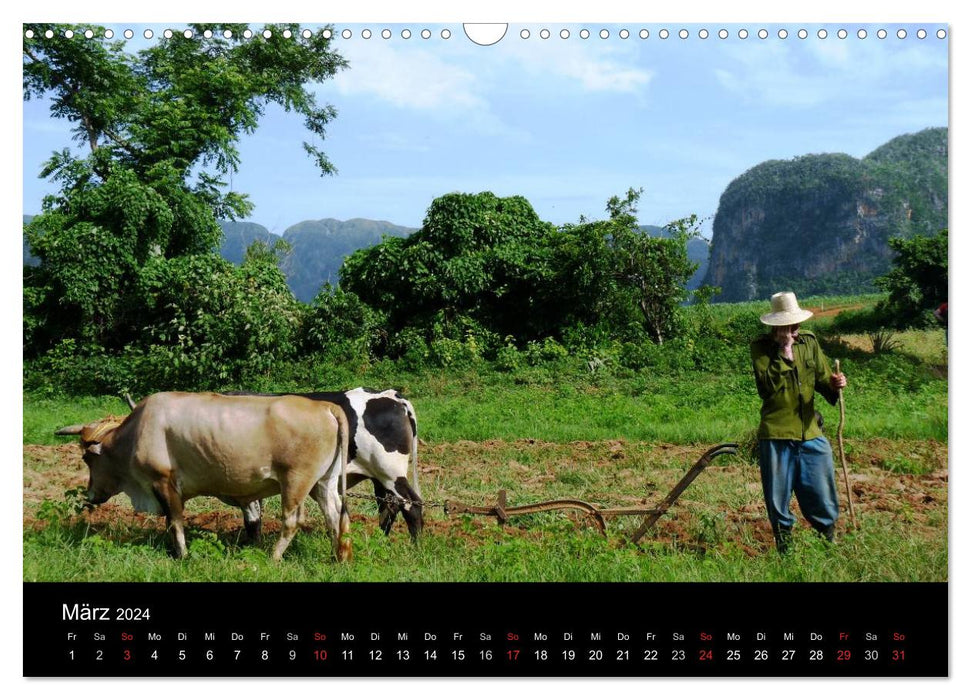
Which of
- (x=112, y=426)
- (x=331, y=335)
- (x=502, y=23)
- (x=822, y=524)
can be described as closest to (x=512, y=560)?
(x=822, y=524)

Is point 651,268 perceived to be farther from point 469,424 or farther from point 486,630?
point 486,630

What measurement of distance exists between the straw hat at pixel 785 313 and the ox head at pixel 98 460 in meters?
4.03

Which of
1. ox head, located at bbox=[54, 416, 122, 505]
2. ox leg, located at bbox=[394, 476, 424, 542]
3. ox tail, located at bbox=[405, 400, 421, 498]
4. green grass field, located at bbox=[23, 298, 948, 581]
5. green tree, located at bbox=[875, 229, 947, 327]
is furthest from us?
ox tail, located at bbox=[405, 400, 421, 498]

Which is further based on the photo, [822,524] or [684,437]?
[684,437]

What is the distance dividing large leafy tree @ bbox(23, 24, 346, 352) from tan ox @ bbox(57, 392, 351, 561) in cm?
81

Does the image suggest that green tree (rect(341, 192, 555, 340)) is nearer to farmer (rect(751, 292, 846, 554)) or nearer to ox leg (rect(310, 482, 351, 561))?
ox leg (rect(310, 482, 351, 561))

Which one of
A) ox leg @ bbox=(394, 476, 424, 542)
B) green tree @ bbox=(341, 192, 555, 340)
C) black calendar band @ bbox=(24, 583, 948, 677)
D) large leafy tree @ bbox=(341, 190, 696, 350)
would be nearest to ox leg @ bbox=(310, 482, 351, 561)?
ox leg @ bbox=(394, 476, 424, 542)

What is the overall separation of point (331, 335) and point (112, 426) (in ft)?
15.7

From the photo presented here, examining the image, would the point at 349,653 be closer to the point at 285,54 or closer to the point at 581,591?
the point at 581,591

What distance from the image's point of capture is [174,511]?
16.7 feet

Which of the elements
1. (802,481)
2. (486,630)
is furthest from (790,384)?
(486,630)

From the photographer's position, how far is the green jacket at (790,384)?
4.68 m

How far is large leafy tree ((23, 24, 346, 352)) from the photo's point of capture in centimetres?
575

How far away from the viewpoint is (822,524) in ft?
15.5
